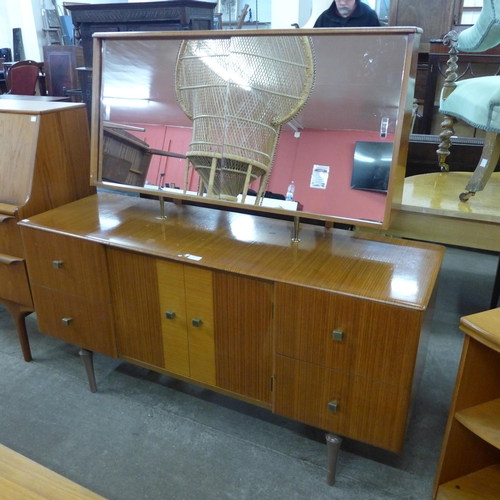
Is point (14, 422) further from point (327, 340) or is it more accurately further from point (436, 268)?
point (436, 268)

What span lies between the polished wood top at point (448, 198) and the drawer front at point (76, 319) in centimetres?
114

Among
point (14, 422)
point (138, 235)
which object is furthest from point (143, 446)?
point (138, 235)

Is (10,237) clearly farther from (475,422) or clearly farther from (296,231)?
(475,422)

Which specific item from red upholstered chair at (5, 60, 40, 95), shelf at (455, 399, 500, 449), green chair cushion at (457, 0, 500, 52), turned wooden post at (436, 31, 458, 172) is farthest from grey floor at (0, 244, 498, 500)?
red upholstered chair at (5, 60, 40, 95)

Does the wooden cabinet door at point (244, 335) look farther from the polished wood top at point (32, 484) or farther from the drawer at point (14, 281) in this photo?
the drawer at point (14, 281)

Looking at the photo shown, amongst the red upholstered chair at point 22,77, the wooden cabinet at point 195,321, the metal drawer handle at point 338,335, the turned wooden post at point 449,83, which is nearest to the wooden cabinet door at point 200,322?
the wooden cabinet at point 195,321

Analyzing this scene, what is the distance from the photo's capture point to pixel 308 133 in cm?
136

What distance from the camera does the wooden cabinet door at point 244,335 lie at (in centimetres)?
128

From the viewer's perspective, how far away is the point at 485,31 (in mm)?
1475

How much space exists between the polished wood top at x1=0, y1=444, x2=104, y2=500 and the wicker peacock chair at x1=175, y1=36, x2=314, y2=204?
34.4 inches

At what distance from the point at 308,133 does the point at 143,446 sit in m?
1.10

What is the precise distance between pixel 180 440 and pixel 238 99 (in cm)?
109

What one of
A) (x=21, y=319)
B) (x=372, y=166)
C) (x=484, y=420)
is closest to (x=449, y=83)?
(x=372, y=166)

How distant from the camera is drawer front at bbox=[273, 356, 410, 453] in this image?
1.20 metres
